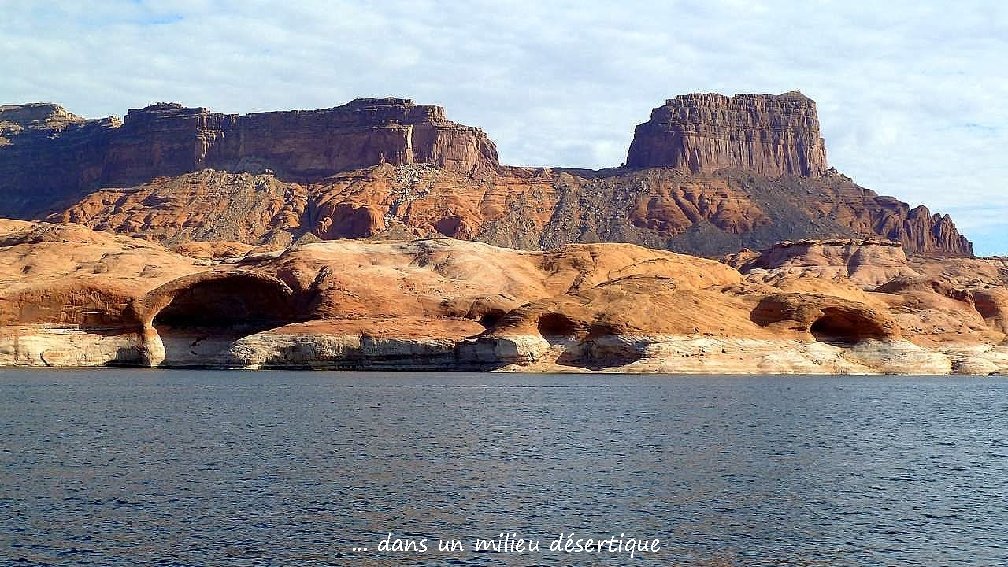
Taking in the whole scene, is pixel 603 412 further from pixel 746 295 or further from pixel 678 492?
pixel 746 295

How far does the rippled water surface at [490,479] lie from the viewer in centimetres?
2683

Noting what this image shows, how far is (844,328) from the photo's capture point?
100m

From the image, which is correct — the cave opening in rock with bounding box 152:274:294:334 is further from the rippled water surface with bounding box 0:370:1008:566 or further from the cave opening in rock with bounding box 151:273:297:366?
the rippled water surface with bounding box 0:370:1008:566

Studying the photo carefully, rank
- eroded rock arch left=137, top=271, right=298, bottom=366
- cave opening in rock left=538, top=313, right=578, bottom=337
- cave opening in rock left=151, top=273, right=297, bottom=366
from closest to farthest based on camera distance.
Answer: cave opening in rock left=538, top=313, right=578, bottom=337, eroded rock arch left=137, top=271, right=298, bottom=366, cave opening in rock left=151, top=273, right=297, bottom=366

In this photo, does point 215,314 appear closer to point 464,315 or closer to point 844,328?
point 464,315

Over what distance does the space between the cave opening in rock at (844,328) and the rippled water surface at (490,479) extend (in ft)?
108

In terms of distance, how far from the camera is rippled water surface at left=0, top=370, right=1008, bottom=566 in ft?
88.0

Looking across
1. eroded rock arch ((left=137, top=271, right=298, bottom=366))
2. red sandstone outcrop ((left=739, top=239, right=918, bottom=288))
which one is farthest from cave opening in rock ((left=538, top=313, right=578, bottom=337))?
red sandstone outcrop ((left=739, top=239, right=918, bottom=288))

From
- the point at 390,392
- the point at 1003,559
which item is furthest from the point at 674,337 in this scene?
the point at 1003,559

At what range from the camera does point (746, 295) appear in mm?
102875

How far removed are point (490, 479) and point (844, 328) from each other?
71.1 m

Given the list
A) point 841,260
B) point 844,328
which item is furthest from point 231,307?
point 841,260

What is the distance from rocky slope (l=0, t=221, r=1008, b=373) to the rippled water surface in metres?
25.8

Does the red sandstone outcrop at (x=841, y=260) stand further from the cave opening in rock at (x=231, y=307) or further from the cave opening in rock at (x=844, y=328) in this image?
the cave opening in rock at (x=231, y=307)
